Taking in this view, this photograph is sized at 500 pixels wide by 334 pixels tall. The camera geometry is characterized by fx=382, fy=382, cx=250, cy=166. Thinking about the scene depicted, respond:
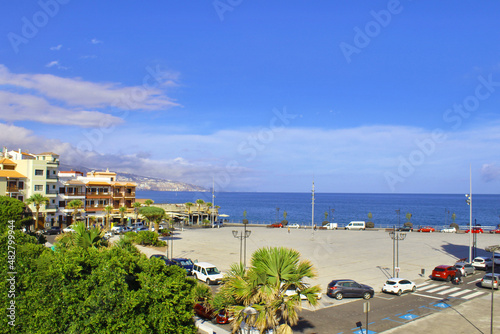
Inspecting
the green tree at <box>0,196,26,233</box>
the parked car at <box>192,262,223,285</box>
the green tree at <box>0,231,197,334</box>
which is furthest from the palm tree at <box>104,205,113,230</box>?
the green tree at <box>0,231,197,334</box>

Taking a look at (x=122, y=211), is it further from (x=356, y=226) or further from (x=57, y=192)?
(x=356, y=226)

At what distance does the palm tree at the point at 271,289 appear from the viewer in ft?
45.8

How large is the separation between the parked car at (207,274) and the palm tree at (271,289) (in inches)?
563

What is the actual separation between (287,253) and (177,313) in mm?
4700

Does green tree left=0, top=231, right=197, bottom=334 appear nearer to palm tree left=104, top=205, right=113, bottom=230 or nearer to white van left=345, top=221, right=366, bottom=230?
palm tree left=104, top=205, right=113, bottom=230

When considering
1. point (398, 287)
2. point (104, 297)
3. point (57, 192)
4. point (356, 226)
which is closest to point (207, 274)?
point (398, 287)

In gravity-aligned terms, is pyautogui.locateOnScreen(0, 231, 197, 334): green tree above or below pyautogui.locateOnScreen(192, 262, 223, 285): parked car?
above

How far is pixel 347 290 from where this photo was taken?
24.9 metres

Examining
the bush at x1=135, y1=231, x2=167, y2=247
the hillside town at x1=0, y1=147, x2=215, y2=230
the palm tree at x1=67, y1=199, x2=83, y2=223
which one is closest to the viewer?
the bush at x1=135, y1=231, x2=167, y2=247

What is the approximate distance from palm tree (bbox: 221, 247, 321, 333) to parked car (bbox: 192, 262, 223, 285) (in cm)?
1430

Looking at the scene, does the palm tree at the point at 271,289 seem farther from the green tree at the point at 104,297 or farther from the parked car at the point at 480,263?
the parked car at the point at 480,263

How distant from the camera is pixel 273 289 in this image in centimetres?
1430

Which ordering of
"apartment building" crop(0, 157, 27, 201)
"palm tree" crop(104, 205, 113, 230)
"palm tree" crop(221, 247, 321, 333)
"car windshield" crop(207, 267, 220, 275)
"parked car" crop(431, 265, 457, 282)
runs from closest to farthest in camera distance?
"palm tree" crop(221, 247, 321, 333) → "car windshield" crop(207, 267, 220, 275) → "parked car" crop(431, 265, 457, 282) → "apartment building" crop(0, 157, 27, 201) → "palm tree" crop(104, 205, 113, 230)

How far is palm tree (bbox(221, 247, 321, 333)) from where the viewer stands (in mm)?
13945
